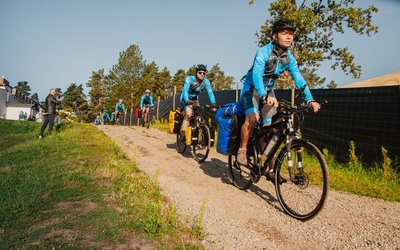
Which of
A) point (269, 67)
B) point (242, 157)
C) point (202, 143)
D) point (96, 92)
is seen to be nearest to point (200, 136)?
point (202, 143)

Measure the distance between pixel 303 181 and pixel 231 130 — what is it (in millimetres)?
1530

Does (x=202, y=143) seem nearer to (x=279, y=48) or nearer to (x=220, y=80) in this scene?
(x=279, y=48)

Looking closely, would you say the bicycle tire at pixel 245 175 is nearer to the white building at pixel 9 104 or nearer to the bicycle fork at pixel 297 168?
the bicycle fork at pixel 297 168

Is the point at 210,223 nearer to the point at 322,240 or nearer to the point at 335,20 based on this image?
the point at 322,240

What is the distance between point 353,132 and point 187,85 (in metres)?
4.45

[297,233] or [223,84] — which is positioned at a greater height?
[223,84]

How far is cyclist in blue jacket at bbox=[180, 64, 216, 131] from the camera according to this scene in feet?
24.3

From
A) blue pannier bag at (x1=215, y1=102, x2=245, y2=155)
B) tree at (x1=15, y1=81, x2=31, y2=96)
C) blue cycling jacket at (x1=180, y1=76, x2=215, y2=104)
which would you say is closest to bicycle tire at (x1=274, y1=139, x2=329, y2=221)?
blue pannier bag at (x1=215, y1=102, x2=245, y2=155)

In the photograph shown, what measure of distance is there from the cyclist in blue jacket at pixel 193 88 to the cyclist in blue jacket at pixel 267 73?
3.00 m

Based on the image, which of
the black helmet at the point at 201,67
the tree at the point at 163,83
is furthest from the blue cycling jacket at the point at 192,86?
the tree at the point at 163,83

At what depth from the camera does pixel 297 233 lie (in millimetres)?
A: 3000

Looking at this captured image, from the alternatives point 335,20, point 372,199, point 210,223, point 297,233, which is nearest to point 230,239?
point 210,223

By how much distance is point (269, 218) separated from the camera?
3424 mm

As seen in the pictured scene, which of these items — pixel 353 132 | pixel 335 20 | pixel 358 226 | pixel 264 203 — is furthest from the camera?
pixel 335 20
